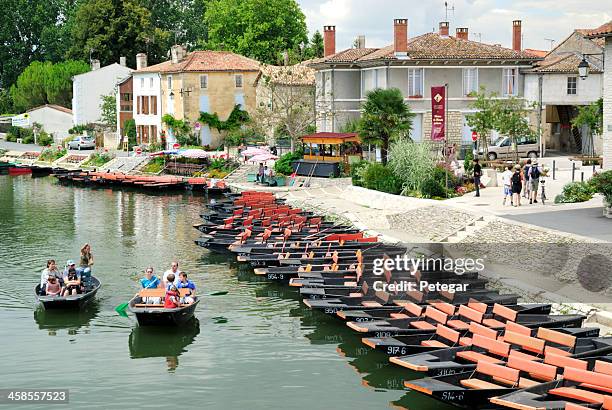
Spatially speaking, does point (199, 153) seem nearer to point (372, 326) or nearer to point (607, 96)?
point (607, 96)

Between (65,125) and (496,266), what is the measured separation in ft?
257

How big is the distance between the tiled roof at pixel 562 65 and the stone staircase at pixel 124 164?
30.4m

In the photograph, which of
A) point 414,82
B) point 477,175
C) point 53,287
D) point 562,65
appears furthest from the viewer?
point 562,65

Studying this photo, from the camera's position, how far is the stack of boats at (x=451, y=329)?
60.7ft

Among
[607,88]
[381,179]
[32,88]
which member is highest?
[32,88]

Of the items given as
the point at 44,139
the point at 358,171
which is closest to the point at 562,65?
the point at 358,171

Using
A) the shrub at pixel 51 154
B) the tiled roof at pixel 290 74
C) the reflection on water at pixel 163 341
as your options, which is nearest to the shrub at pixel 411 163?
the reflection on water at pixel 163 341

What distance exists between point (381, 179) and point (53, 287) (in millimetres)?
21635

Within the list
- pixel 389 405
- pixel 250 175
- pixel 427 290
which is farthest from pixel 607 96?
pixel 250 175

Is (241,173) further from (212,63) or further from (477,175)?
(477,175)

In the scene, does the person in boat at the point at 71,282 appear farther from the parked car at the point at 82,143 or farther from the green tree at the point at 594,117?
the parked car at the point at 82,143

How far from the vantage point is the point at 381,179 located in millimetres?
46656

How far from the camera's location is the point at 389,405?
68.5 ft

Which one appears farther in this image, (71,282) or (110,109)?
(110,109)
